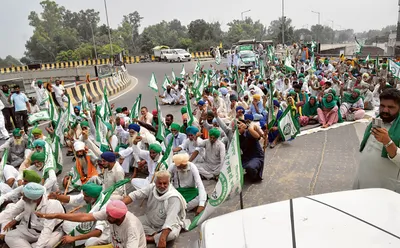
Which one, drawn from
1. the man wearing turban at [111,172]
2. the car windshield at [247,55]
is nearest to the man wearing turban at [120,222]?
the man wearing turban at [111,172]

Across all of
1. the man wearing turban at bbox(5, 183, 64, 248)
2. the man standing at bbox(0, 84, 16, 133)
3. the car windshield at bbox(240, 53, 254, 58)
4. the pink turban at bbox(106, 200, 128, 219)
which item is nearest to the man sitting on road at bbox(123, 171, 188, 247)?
the pink turban at bbox(106, 200, 128, 219)

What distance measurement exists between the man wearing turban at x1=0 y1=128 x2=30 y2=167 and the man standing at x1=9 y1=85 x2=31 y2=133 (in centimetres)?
352

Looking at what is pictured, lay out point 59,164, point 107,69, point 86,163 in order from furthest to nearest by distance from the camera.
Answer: point 107,69
point 59,164
point 86,163

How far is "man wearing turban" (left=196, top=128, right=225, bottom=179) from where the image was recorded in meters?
5.73

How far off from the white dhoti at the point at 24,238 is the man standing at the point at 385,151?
348 cm

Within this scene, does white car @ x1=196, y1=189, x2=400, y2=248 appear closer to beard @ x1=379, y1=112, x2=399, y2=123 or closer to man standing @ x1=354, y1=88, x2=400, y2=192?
man standing @ x1=354, y1=88, x2=400, y2=192

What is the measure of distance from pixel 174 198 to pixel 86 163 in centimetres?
239

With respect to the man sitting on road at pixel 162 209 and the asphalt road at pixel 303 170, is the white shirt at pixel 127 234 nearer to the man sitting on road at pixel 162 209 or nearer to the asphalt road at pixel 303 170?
the man sitting on road at pixel 162 209

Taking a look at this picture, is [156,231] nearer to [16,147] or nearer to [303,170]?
[303,170]

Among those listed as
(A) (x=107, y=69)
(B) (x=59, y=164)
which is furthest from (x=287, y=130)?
(A) (x=107, y=69)

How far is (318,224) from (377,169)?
3.84 ft

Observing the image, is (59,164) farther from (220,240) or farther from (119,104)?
(119,104)

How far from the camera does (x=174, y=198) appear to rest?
4008mm

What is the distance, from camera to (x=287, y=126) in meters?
7.68
